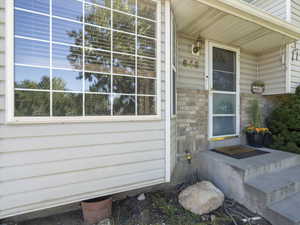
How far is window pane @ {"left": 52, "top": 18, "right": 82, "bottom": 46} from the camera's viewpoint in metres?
1.62

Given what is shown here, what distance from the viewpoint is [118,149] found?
190 cm

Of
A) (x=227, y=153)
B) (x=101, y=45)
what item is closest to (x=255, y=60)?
(x=227, y=153)

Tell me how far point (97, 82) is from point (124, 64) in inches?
17.3

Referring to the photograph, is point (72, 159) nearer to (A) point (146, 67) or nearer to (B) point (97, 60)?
Answer: (B) point (97, 60)

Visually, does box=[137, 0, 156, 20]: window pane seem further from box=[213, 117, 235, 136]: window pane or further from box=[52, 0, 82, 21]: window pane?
box=[213, 117, 235, 136]: window pane

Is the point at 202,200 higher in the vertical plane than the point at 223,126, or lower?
lower

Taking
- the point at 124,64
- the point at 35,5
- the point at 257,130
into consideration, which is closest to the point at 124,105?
the point at 124,64

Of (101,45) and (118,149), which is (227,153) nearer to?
(118,149)

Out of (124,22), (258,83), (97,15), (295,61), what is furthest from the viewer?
(258,83)

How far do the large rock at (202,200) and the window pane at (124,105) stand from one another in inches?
63.8

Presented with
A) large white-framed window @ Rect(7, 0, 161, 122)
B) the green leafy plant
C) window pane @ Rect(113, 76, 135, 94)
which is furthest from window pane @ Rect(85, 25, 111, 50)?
the green leafy plant

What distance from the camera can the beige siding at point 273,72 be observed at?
3.62 meters

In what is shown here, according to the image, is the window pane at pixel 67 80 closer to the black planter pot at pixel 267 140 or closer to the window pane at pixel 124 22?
the window pane at pixel 124 22

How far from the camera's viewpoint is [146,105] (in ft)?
6.89
